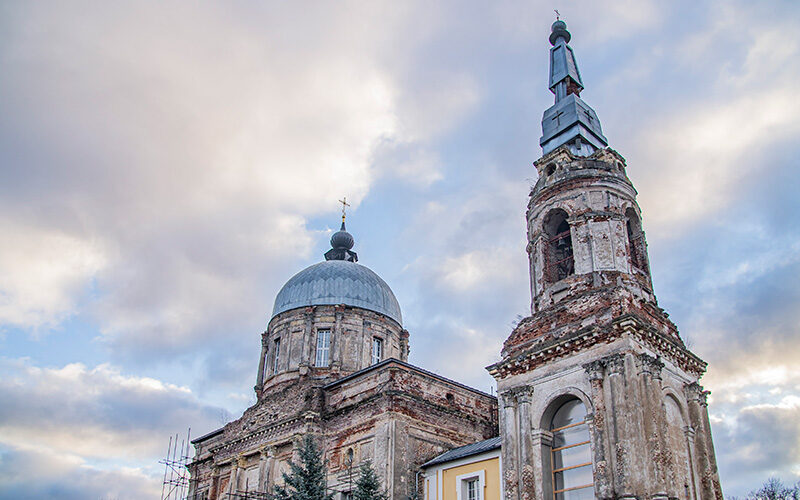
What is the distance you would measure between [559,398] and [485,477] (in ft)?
13.4

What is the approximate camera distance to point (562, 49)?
24.4 meters

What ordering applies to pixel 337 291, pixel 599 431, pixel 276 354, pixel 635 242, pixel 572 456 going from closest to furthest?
1. pixel 599 431
2. pixel 572 456
3. pixel 635 242
4. pixel 276 354
5. pixel 337 291

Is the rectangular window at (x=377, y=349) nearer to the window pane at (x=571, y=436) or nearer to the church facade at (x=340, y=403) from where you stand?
the church facade at (x=340, y=403)

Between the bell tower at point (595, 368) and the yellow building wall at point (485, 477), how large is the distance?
2.08 m

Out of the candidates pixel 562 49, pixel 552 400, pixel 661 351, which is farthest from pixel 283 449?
pixel 562 49

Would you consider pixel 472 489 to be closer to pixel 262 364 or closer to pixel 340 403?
pixel 340 403

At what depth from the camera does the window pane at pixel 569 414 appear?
16797 mm

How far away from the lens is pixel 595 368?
52.9 ft

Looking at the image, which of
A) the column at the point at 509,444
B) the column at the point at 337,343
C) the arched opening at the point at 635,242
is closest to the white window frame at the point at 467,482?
the column at the point at 509,444

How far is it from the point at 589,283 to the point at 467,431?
9.88 m

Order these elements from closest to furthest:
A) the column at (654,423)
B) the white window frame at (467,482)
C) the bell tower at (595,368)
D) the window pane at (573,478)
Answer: the column at (654,423), the bell tower at (595,368), the window pane at (573,478), the white window frame at (467,482)

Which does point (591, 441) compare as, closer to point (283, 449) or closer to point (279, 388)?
point (283, 449)

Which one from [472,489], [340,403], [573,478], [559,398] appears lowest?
[573,478]

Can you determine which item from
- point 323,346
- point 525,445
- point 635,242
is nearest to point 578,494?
point 525,445
